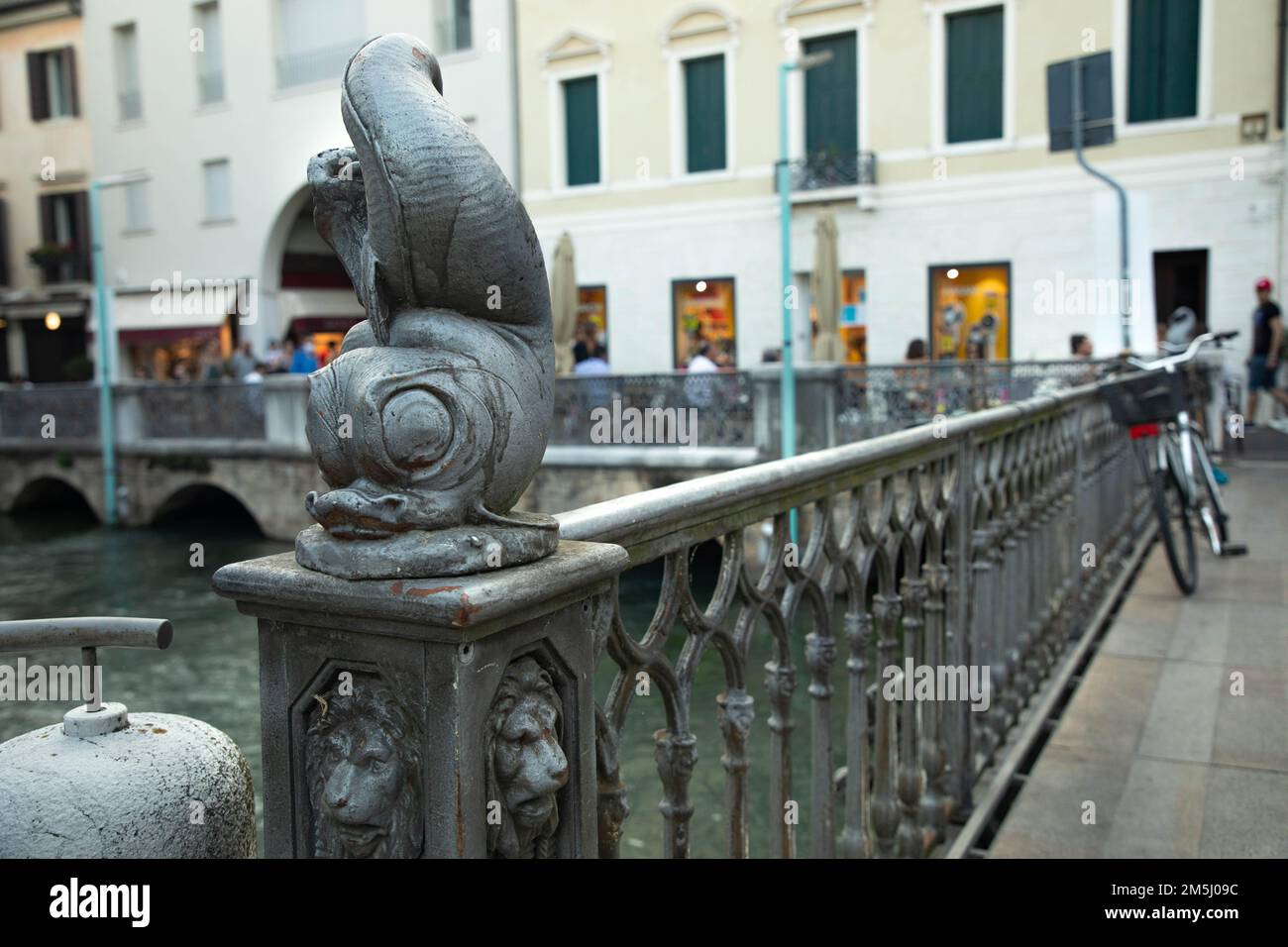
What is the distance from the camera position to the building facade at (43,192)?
3225 centimetres

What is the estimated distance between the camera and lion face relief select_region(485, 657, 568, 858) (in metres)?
1.62

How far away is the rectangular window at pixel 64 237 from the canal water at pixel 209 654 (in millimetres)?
10422

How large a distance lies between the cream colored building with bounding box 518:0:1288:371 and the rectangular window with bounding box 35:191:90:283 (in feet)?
48.0

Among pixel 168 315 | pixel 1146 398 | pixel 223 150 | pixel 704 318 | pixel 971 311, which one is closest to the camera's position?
pixel 1146 398

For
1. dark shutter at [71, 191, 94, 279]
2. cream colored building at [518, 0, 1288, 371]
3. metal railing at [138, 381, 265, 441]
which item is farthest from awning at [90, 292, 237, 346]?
cream colored building at [518, 0, 1288, 371]

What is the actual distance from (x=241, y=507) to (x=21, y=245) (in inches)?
582

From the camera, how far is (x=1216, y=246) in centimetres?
1841

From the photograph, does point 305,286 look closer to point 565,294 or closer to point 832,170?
point 565,294

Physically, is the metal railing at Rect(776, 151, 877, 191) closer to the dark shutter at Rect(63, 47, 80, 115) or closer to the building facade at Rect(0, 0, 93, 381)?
the building facade at Rect(0, 0, 93, 381)

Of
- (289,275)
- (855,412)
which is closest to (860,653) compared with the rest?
(855,412)

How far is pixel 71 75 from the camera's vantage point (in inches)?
1282

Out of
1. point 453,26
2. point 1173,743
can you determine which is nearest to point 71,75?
point 453,26

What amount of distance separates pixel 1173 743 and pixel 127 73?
108ft

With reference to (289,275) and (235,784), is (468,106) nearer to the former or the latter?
(289,275)
